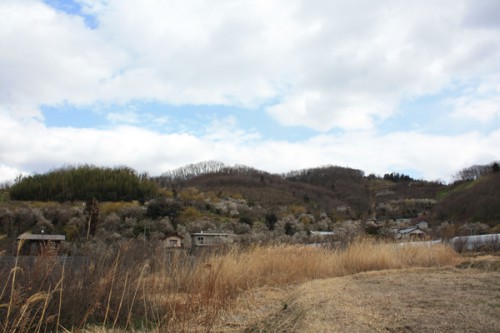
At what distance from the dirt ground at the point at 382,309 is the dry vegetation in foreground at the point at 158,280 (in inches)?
18.1

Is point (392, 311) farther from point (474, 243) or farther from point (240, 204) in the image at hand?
point (240, 204)

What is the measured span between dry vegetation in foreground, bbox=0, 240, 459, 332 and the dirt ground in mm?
460

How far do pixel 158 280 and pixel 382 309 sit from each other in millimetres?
2896

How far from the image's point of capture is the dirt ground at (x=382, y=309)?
13.2 feet

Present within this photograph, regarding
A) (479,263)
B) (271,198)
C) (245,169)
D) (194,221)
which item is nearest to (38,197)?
(194,221)

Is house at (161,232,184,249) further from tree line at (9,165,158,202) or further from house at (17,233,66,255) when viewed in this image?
tree line at (9,165,158,202)

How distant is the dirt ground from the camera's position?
13.2 feet

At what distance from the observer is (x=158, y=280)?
6.12 m

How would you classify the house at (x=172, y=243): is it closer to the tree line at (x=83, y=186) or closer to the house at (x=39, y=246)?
the house at (x=39, y=246)

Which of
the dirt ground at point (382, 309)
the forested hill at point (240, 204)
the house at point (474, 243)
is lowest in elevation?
the dirt ground at point (382, 309)

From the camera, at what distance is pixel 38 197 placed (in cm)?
6538

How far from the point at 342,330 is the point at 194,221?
4593 centimetres

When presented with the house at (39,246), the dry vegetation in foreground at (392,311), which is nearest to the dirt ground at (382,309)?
the dry vegetation in foreground at (392,311)

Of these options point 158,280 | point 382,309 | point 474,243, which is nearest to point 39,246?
point 158,280
